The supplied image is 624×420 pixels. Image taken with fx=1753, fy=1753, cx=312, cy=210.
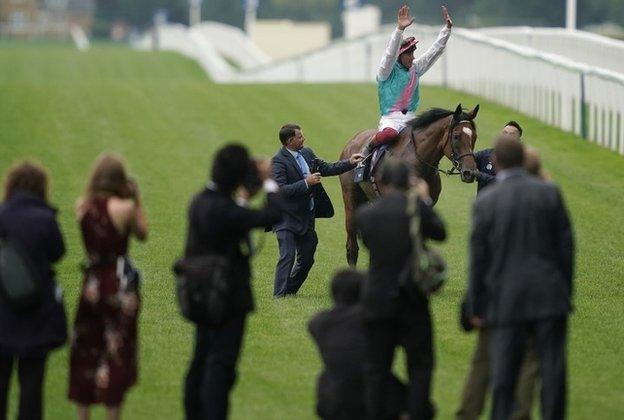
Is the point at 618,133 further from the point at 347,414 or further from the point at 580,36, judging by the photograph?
the point at 347,414

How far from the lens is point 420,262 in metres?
9.57

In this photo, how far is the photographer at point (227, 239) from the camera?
388 inches

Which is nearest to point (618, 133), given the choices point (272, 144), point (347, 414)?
point (272, 144)

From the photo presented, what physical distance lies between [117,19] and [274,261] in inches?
5352

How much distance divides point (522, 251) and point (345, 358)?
1183 mm

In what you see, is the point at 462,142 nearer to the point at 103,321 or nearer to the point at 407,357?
the point at 407,357

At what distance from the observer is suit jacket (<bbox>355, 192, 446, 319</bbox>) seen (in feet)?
31.6

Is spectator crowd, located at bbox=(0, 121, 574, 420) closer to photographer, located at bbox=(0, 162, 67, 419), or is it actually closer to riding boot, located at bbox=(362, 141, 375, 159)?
photographer, located at bbox=(0, 162, 67, 419)

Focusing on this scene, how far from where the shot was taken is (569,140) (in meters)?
27.3

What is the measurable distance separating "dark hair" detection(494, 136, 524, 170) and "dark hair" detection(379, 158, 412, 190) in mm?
510

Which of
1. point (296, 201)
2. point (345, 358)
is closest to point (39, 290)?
point (345, 358)

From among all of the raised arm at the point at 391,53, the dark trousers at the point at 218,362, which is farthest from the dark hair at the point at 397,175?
the raised arm at the point at 391,53

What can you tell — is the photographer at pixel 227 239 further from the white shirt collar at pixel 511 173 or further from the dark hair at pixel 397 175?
the white shirt collar at pixel 511 173

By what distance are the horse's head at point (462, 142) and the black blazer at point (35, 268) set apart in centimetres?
593
